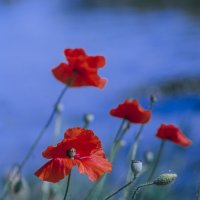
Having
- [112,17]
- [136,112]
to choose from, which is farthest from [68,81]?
[112,17]

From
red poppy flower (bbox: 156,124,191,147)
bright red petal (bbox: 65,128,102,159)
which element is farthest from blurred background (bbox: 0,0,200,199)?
→ bright red petal (bbox: 65,128,102,159)

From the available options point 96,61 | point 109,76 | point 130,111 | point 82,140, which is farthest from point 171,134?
point 109,76

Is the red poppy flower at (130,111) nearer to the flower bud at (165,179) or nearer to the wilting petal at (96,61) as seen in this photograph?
the wilting petal at (96,61)

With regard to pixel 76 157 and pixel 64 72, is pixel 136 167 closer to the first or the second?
pixel 76 157

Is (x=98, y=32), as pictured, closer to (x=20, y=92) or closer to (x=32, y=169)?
(x=20, y=92)

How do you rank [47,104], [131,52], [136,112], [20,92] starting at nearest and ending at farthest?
[136,112], [47,104], [20,92], [131,52]
